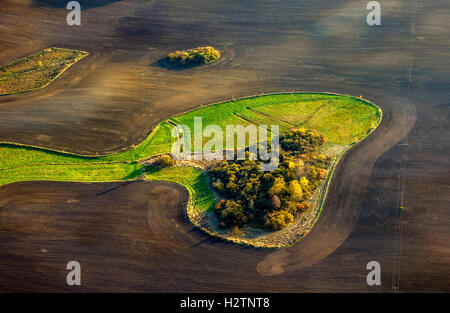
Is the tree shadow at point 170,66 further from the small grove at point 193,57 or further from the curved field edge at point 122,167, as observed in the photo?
the curved field edge at point 122,167

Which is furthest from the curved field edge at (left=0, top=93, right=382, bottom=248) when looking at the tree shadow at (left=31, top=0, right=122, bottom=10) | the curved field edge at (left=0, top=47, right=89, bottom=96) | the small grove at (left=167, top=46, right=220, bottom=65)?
the tree shadow at (left=31, top=0, right=122, bottom=10)

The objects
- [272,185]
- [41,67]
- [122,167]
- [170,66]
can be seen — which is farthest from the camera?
[41,67]

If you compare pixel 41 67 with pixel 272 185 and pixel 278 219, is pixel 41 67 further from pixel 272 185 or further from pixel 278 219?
pixel 278 219

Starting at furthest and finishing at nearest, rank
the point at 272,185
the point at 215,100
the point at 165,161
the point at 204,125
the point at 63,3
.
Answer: the point at 63,3 < the point at 215,100 < the point at 204,125 < the point at 165,161 < the point at 272,185

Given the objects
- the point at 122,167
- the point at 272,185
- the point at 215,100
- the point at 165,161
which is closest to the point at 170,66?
the point at 215,100

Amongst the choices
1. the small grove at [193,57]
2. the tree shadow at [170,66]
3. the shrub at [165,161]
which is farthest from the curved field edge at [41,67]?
the shrub at [165,161]

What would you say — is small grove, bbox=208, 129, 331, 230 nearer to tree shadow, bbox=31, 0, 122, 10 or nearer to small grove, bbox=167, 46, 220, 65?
small grove, bbox=167, 46, 220, 65
